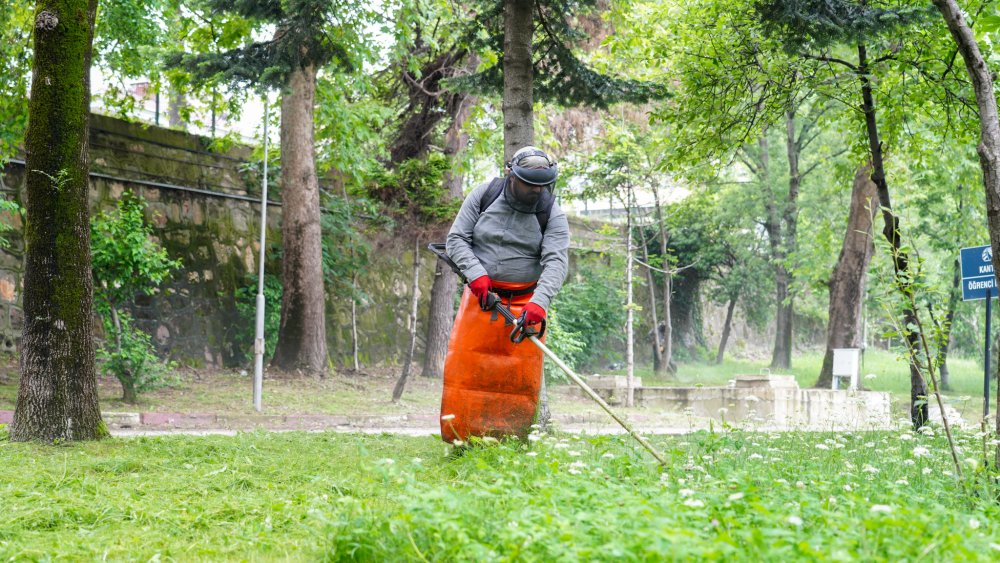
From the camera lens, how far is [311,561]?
3.52 metres

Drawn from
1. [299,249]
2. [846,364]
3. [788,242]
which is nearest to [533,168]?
[299,249]

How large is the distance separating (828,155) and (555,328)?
1348 centimetres

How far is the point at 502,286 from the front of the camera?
22.0 feet

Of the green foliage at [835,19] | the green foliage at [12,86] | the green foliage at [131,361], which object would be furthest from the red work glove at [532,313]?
the green foliage at [12,86]

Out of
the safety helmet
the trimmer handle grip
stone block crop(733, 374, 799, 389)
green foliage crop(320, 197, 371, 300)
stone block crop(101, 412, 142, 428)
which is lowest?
stone block crop(101, 412, 142, 428)

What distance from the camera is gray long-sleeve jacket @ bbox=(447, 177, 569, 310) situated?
665cm

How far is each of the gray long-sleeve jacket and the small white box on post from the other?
1409 centimetres

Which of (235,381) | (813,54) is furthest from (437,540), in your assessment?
(235,381)

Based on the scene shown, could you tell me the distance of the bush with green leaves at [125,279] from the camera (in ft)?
38.8

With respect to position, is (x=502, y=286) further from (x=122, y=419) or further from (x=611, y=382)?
(x=611, y=382)

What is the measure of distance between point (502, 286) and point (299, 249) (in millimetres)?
10158

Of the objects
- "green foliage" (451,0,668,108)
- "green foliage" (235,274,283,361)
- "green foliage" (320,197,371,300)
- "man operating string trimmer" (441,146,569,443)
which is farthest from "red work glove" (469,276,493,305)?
"green foliage" (320,197,371,300)

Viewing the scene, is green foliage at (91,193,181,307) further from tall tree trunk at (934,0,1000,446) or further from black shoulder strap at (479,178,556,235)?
tall tree trunk at (934,0,1000,446)

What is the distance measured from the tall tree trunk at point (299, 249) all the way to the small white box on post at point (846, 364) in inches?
432
